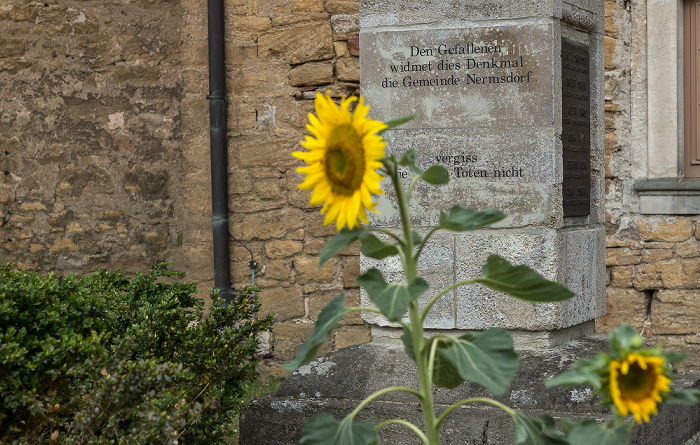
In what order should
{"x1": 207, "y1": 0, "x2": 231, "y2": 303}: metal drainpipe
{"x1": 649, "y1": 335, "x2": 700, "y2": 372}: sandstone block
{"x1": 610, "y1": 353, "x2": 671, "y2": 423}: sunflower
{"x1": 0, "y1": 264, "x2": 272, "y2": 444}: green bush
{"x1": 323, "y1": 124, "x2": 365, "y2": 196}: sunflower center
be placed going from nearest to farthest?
{"x1": 610, "y1": 353, "x2": 671, "y2": 423}: sunflower < {"x1": 323, "y1": 124, "x2": 365, "y2": 196}: sunflower center < {"x1": 0, "y1": 264, "x2": 272, "y2": 444}: green bush < {"x1": 207, "y1": 0, "x2": 231, "y2": 303}: metal drainpipe < {"x1": 649, "y1": 335, "x2": 700, "y2": 372}: sandstone block

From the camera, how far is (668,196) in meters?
6.18

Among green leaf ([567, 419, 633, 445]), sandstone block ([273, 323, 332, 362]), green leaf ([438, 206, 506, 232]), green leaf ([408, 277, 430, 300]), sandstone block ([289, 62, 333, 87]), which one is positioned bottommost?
sandstone block ([273, 323, 332, 362])

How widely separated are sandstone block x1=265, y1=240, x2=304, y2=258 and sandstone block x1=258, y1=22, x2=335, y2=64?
1.22 meters

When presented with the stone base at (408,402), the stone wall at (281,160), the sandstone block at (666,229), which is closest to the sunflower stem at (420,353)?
the stone base at (408,402)

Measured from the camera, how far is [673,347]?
6152 mm

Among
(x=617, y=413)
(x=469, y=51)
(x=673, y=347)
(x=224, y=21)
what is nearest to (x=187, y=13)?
(x=224, y=21)

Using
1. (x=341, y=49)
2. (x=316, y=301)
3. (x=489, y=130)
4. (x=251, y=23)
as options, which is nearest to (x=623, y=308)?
(x=316, y=301)

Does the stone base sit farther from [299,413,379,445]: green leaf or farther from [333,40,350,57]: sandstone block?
[333,40,350,57]: sandstone block

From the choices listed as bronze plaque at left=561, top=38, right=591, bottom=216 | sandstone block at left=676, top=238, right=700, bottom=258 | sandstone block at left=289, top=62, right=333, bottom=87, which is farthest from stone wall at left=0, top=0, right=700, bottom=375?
bronze plaque at left=561, top=38, right=591, bottom=216

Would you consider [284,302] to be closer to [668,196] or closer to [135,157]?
[135,157]

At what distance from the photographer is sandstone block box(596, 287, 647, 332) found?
20.6 feet

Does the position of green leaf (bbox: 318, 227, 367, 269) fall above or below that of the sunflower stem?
above

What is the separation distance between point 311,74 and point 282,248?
46.7 inches

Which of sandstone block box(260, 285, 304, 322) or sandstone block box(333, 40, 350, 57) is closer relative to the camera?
sandstone block box(333, 40, 350, 57)
